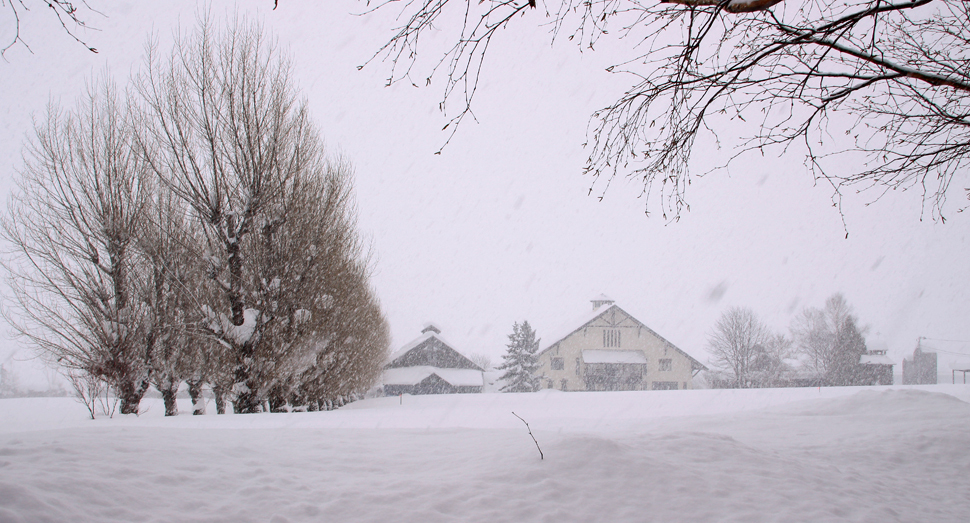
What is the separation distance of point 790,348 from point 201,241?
52.5m

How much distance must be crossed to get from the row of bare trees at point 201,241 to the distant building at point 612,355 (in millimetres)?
27248

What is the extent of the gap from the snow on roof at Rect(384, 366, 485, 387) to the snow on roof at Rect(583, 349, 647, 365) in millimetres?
8835

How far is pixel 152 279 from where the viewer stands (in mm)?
13781

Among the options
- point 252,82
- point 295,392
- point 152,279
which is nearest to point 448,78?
point 252,82

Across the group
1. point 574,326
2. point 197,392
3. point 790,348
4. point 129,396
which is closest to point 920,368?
point 790,348

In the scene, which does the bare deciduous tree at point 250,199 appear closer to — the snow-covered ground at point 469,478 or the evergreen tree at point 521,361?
the snow-covered ground at point 469,478

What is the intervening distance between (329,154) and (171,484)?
11984 mm

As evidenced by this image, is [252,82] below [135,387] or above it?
above

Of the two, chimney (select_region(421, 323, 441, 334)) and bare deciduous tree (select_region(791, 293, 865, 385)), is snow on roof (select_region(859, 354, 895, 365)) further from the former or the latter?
chimney (select_region(421, 323, 441, 334))

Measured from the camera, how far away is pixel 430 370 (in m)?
35.2

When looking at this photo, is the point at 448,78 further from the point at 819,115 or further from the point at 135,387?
the point at 135,387

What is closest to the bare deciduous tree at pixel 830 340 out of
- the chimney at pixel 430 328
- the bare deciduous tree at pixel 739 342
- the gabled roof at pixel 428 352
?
the bare deciduous tree at pixel 739 342

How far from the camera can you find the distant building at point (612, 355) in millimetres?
38747

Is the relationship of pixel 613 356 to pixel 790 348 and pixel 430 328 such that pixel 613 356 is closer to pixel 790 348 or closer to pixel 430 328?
pixel 430 328
